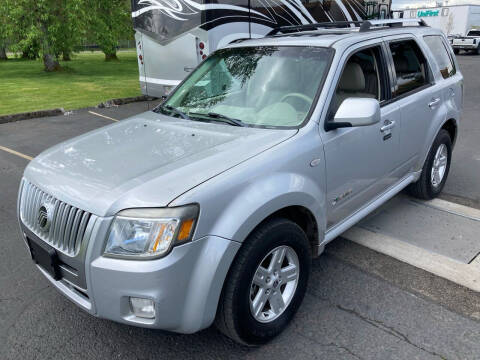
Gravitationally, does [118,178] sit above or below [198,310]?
above

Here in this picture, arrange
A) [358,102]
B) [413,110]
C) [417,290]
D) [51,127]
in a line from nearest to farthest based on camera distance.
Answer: [358,102], [417,290], [413,110], [51,127]

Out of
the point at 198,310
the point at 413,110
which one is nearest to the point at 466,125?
the point at 413,110

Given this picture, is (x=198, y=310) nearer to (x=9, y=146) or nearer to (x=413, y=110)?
(x=413, y=110)

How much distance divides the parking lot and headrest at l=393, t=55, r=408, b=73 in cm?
150

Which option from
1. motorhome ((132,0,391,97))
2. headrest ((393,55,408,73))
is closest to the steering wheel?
headrest ((393,55,408,73))

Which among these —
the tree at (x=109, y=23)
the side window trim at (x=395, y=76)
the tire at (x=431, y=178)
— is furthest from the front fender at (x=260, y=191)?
the tree at (x=109, y=23)

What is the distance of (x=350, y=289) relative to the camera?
3.28 m

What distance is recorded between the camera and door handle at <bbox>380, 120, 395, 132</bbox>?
139 inches

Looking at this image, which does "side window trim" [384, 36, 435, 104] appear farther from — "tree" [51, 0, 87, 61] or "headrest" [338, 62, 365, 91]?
"tree" [51, 0, 87, 61]

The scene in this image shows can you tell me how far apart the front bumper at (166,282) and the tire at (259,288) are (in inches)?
4.3

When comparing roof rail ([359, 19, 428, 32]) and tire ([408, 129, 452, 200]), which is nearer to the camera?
roof rail ([359, 19, 428, 32])

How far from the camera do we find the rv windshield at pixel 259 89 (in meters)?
3.11

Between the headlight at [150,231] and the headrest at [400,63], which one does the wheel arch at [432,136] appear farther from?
the headlight at [150,231]

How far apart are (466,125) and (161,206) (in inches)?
320
